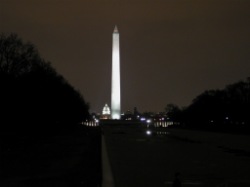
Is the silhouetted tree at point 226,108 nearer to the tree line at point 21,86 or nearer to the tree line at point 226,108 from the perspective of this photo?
the tree line at point 226,108

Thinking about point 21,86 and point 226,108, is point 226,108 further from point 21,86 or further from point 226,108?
point 21,86

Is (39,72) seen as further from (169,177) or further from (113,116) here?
(113,116)

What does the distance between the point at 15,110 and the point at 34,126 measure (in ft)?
60.7

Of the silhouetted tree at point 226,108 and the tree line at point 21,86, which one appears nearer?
the tree line at point 21,86

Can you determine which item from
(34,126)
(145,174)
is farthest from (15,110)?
(145,174)

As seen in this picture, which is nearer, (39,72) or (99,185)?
(99,185)

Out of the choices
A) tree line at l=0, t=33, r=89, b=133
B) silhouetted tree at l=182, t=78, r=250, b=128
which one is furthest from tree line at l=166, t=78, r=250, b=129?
tree line at l=0, t=33, r=89, b=133

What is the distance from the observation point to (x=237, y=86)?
132375 mm

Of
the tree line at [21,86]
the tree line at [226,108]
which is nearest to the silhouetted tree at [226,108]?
the tree line at [226,108]

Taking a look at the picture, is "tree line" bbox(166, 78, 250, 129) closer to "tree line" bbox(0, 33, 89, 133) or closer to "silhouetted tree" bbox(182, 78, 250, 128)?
"silhouetted tree" bbox(182, 78, 250, 128)

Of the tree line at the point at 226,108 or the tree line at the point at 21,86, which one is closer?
the tree line at the point at 21,86

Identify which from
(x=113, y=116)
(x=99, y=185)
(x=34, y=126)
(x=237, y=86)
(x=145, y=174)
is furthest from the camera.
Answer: (x=113, y=116)

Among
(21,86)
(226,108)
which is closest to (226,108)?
(226,108)

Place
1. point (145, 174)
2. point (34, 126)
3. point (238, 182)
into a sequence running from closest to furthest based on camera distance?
point (238, 182) → point (145, 174) → point (34, 126)
